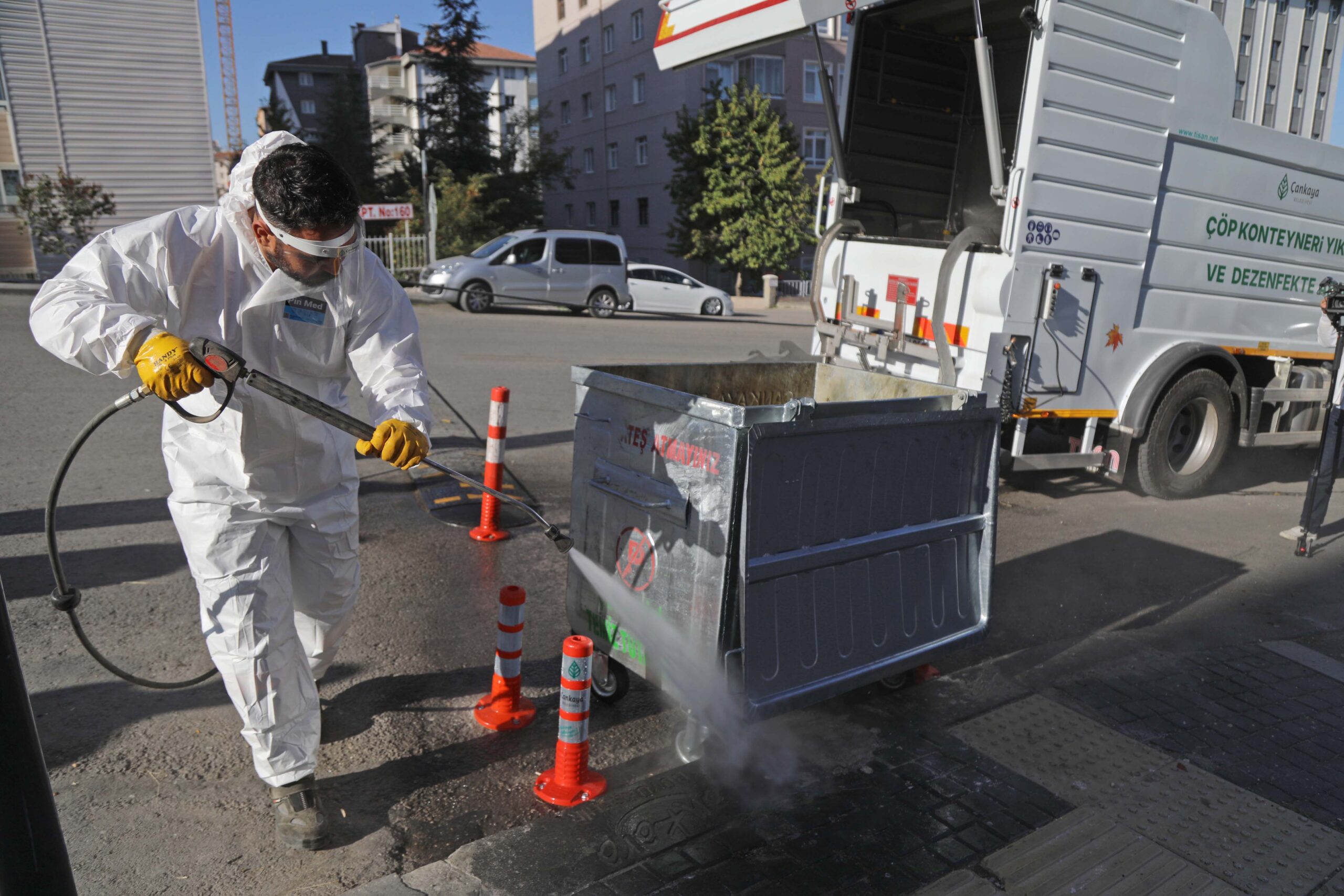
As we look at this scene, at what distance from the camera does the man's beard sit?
2705mm

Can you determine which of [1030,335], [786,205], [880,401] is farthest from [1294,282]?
[786,205]

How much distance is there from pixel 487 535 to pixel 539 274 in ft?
47.6

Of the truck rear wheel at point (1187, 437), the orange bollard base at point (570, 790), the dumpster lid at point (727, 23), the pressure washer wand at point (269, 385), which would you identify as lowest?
the orange bollard base at point (570, 790)

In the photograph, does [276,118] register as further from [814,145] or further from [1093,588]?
[1093,588]

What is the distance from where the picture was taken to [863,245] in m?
7.01

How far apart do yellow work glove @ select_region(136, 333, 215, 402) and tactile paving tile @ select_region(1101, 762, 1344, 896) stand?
3231 millimetres

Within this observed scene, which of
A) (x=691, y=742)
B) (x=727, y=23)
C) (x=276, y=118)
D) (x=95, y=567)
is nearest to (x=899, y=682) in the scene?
(x=691, y=742)

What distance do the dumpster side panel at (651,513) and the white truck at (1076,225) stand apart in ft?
10.7

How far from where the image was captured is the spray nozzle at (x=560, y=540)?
326cm

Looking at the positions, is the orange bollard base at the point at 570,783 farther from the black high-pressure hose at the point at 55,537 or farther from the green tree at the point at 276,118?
the green tree at the point at 276,118

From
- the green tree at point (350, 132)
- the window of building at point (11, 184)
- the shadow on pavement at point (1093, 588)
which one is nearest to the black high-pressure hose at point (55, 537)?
the shadow on pavement at point (1093, 588)

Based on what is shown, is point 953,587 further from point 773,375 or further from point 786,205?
point 786,205

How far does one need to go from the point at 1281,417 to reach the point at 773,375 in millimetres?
5958

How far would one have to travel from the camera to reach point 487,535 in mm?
5621
